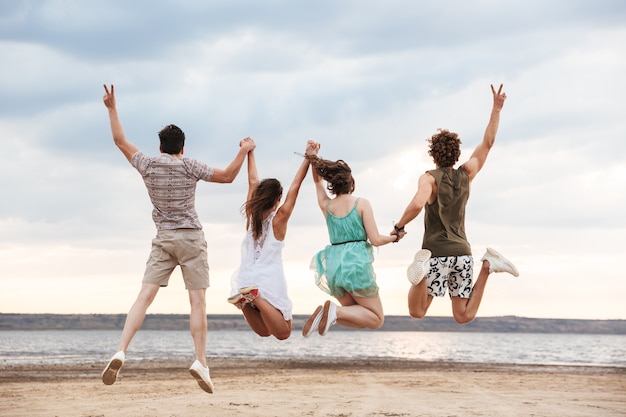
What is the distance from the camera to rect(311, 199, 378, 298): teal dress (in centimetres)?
1046

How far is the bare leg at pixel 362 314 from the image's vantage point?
10336 millimetres

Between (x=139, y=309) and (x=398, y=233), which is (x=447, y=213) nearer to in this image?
(x=398, y=233)

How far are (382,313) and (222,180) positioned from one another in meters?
2.61

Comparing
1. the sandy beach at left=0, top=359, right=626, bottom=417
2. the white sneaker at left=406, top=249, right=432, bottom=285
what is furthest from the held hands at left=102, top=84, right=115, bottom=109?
the sandy beach at left=0, top=359, right=626, bottom=417

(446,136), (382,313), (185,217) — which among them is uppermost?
(446,136)

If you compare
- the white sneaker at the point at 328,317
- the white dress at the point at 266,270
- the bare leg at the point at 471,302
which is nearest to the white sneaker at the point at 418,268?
the bare leg at the point at 471,302

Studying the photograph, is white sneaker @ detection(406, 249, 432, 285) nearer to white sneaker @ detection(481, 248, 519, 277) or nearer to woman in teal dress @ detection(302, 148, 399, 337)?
woman in teal dress @ detection(302, 148, 399, 337)

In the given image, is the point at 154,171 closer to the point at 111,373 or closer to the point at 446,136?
the point at 111,373

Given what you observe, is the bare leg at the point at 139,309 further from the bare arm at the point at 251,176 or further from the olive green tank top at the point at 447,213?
the olive green tank top at the point at 447,213

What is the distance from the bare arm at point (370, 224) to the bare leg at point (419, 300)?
959mm

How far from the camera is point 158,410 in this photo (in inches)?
994

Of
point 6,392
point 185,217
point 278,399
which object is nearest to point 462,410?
point 278,399

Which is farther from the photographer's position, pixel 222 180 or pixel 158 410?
pixel 158 410

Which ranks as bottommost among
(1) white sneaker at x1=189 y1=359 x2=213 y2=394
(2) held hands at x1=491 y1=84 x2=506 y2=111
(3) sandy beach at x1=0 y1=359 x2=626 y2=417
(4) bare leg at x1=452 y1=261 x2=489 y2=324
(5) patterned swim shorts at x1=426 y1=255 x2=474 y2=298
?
(3) sandy beach at x1=0 y1=359 x2=626 y2=417
